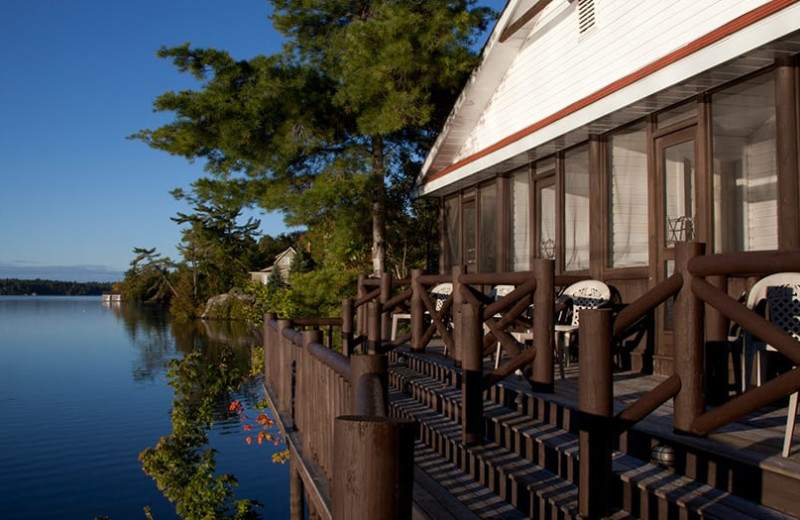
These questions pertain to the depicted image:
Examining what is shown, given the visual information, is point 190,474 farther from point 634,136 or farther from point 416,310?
point 634,136

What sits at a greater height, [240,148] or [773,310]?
[240,148]

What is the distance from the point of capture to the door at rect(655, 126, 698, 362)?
6.36m

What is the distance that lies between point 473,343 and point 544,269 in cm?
76

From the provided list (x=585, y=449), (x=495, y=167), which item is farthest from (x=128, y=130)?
(x=585, y=449)

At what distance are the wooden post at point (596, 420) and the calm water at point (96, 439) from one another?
10.3m

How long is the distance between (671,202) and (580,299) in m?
1.29

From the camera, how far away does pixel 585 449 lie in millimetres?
3213

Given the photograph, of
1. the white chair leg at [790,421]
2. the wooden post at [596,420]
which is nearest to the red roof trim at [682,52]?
the white chair leg at [790,421]

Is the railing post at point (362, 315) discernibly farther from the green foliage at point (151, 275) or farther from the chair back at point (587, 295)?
the green foliage at point (151, 275)

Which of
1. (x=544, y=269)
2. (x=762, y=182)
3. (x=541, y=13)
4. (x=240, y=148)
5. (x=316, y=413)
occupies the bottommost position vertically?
(x=316, y=413)

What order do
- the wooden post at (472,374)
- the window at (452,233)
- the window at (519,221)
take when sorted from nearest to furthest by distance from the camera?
the wooden post at (472,374) < the window at (519,221) < the window at (452,233)

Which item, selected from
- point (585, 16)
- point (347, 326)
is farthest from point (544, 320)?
point (585, 16)

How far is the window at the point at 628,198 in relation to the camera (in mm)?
7098

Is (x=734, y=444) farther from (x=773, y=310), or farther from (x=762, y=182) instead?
(x=762, y=182)
